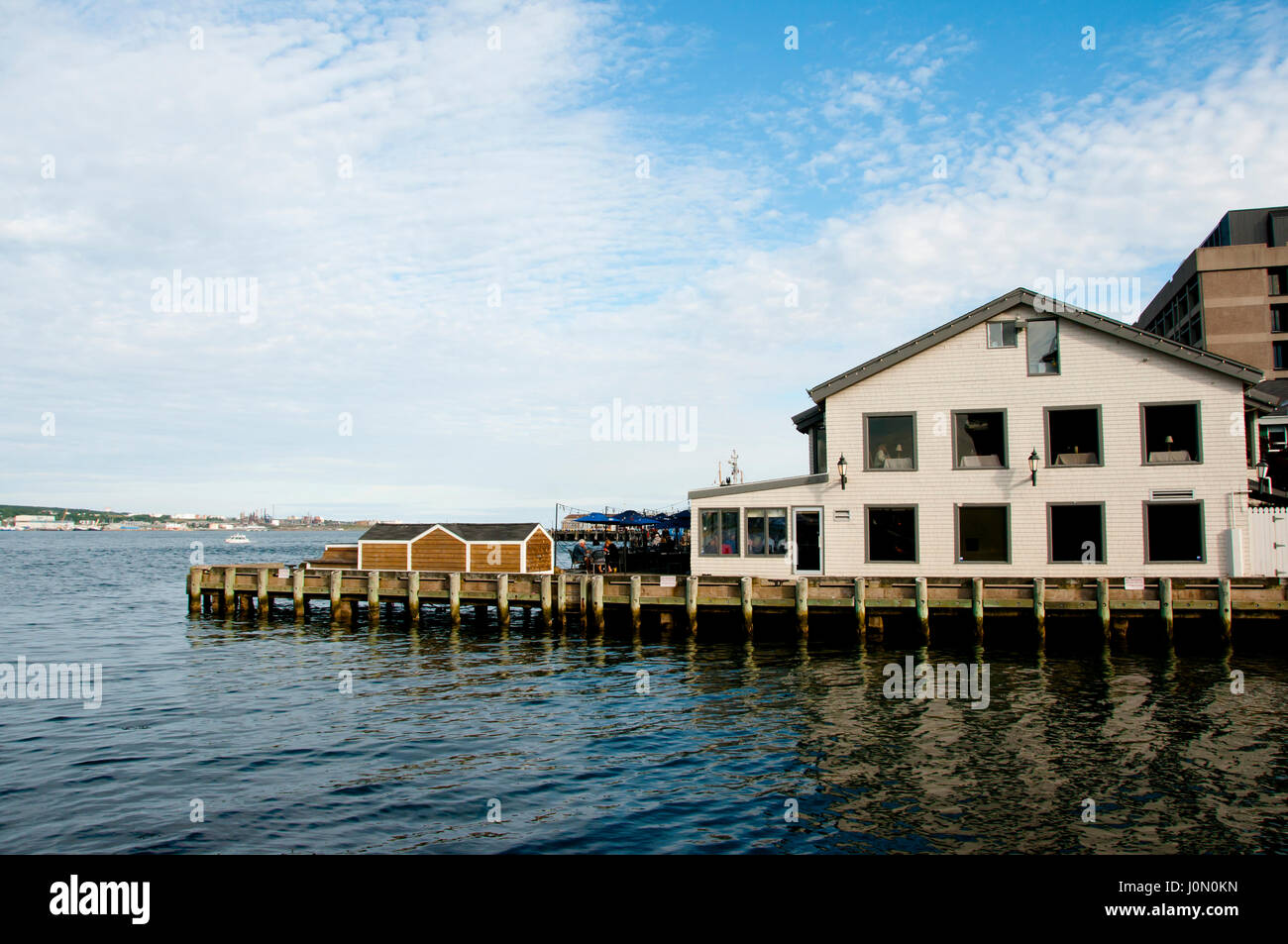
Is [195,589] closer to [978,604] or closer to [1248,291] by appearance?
[978,604]

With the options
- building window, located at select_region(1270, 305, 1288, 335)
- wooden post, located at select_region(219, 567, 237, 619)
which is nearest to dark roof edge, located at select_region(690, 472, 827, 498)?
wooden post, located at select_region(219, 567, 237, 619)

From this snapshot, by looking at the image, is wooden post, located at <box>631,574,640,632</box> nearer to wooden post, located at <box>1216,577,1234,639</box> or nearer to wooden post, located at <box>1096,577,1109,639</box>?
wooden post, located at <box>1096,577,1109,639</box>

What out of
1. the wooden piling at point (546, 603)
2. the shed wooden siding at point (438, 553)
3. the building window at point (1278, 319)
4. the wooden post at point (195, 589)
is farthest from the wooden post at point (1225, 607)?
the building window at point (1278, 319)

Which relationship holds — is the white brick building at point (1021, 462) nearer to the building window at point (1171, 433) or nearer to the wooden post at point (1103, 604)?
the building window at point (1171, 433)

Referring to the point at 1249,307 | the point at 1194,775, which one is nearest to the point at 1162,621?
the point at 1194,775

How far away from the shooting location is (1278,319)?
227ft

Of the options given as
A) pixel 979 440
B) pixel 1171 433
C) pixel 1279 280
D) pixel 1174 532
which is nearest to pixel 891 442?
pixel 979 440

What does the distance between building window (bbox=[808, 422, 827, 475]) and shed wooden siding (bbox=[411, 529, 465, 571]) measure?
14780 mm

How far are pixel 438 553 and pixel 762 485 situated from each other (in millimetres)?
14752

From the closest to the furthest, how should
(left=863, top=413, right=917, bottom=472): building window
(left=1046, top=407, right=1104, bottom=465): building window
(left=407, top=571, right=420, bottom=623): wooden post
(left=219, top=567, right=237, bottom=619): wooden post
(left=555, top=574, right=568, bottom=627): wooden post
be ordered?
(left=1046, top=407, right=1104, bottom=465): building window
(left=863, top=413, right=917, bottom=472): building window
(left=555, top=574, right=568, bottom=627): wooden post
(left=407, top=571, right=420, bottom=623): wooden post
(left=219, top=567, right=237, bottom=619): wooden post

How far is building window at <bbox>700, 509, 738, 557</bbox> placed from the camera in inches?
1160
